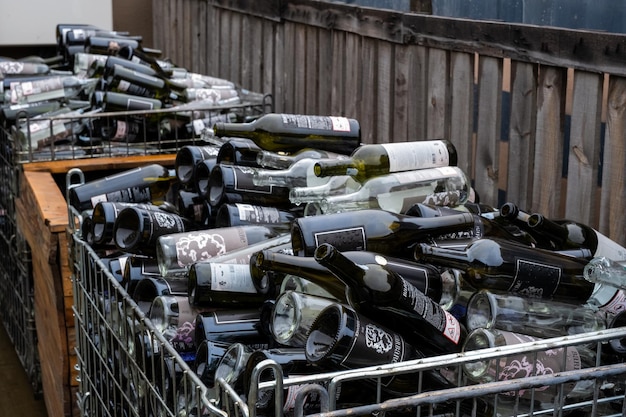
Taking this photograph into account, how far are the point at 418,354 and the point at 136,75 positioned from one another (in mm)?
2401

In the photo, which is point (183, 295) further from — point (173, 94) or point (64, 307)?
point (173, 94)

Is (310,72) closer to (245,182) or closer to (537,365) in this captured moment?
(245,182)

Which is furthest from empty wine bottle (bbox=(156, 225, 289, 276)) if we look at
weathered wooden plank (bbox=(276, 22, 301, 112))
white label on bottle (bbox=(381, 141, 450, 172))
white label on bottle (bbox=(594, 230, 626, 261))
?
weathered wooden plank (bbox=(276, 22, 301, 112))

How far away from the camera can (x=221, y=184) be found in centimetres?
213

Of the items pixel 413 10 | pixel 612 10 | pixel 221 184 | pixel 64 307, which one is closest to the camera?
pixel 221 184

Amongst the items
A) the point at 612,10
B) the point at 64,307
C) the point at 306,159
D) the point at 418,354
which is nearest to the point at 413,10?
the point at 612,10

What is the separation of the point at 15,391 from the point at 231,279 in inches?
86.6

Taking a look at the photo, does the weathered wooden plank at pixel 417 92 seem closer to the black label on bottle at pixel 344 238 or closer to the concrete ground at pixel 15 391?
the black label on bottle at pixel 344 238

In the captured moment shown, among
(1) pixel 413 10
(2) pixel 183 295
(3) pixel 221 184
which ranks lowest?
(2) pixel 183 295

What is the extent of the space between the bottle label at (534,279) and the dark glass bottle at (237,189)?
71 cm

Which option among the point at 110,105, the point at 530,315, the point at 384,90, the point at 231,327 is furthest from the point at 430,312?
the point at 110,105

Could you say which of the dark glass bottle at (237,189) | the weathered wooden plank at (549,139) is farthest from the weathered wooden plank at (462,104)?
the dark glass bottle at (237,189)

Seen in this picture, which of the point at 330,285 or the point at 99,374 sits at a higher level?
the point at 330,285

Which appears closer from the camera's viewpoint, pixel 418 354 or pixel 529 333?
pixel 418 354
